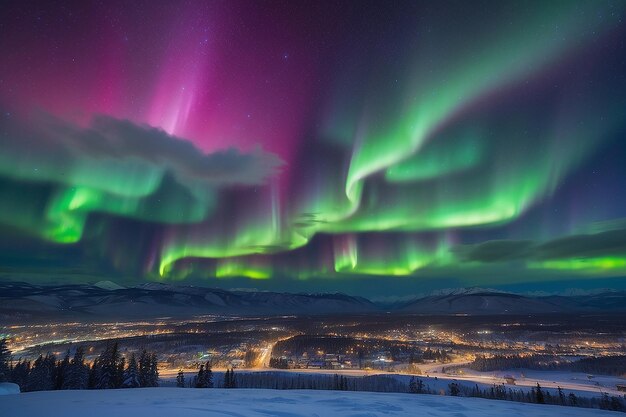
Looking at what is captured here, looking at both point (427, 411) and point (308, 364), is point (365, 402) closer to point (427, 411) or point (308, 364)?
point (427, 411)

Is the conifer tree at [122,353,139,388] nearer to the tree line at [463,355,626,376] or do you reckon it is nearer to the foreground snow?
the foreground snow

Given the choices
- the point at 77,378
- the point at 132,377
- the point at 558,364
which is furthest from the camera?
the point at 558,364

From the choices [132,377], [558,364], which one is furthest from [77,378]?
[558,364]

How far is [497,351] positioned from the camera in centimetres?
19688

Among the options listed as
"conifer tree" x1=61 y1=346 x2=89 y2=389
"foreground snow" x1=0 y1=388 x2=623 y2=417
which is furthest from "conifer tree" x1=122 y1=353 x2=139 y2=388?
"foreground snow" x1=0 y1=388 x2=623 y2=417

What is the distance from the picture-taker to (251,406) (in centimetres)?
1886

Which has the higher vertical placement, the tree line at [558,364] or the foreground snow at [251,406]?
the foreground snow at [251,406]

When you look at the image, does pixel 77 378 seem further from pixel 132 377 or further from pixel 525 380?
pixel 525 380

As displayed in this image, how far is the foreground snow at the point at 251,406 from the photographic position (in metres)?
15.5

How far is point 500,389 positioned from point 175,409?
334 feet

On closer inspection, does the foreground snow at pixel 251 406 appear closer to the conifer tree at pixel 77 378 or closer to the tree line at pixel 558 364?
the conifer tree at pixel 77 378

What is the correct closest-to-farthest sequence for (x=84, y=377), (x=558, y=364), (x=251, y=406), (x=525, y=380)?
1. (x=251, y=406)
2. (x=84, y=377)
3. (x=525, y=380)
4. (x=558, y=364)

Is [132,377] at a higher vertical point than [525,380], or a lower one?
higher

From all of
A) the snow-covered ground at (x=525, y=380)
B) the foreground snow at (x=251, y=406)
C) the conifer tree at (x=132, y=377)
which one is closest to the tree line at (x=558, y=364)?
the snow-covered ground at (x=525, y=380)
